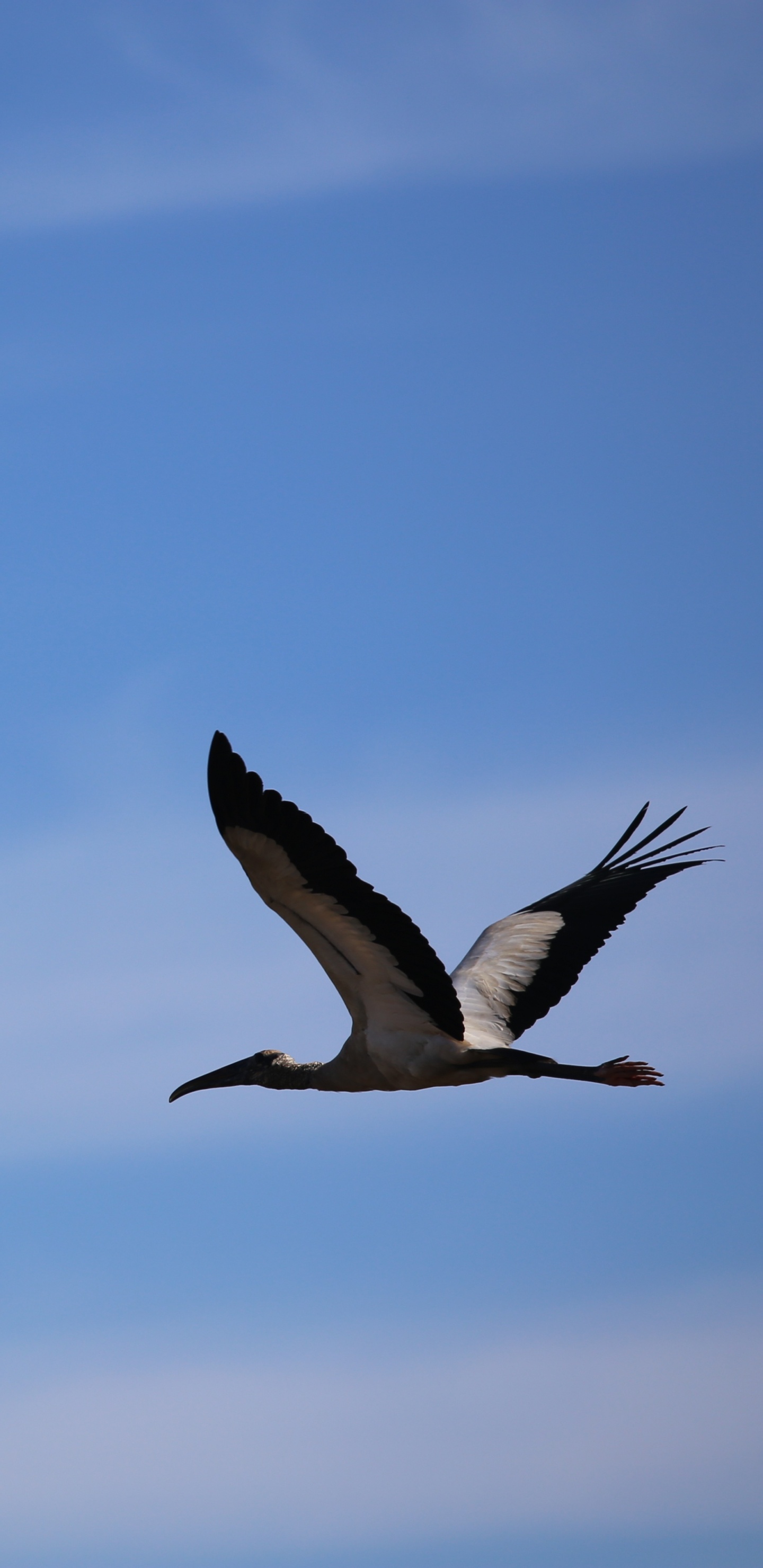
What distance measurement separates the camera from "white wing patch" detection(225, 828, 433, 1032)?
1445 cm

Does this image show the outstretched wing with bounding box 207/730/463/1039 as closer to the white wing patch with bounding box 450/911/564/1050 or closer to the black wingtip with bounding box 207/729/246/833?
the black wingtip with bounding box 207/729/246/833

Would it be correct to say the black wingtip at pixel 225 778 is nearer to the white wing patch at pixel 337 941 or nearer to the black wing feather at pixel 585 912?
the white wing patch at pixel 337 941

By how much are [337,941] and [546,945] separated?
3.97m

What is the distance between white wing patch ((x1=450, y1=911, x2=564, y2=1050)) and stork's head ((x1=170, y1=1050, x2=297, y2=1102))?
5.64ft

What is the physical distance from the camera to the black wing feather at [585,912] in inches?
716

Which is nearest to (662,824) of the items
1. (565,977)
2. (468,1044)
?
(565,977)

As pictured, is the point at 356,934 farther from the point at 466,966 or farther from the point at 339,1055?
the point at 466,966

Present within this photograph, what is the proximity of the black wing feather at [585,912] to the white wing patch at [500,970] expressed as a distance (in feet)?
0.31

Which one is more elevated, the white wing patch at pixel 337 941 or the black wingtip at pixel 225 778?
the black wingtip at pixel 225 778

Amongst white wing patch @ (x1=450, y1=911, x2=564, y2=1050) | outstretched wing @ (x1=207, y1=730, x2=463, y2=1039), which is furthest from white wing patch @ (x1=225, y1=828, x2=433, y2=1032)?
white wing patch @ (x1=450, y1=911, x2=564, y2=1050)

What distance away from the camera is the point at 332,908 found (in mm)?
14938

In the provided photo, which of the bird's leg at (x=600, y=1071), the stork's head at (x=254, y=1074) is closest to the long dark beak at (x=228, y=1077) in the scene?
the stork's head at (x=254, y=1074)

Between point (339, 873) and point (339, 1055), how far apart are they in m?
3.00

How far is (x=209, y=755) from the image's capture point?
1405 centimetres
